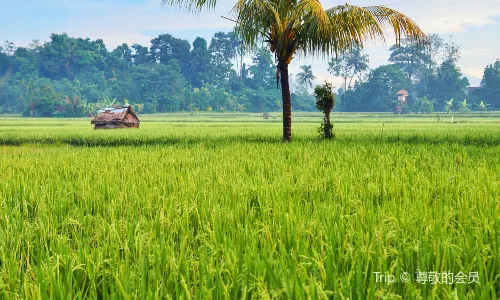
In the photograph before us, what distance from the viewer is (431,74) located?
7088 centimetres

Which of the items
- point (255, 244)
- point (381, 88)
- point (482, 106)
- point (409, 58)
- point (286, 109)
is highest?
point (409, 58)

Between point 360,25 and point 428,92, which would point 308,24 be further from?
point 428,92

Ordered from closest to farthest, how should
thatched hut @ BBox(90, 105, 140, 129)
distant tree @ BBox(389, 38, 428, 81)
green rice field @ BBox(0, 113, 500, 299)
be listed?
green rice field @ BBox(0, 113, 500, 299) < thatched hut @ BBox(90, 105, 140, 129) < distant tree @ BBox(389, 38, 428, 81)

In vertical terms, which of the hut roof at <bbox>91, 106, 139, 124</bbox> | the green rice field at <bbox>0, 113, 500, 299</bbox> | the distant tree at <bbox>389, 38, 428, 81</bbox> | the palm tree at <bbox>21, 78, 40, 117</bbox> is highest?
the distant tree at <bbox>389, 38, 428, 81</bbox>

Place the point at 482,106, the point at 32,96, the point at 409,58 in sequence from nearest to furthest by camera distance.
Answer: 1. the point at 482,106
2. the point at 32,96
3. the point at 409,58

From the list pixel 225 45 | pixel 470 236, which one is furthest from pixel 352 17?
pixel 225 45

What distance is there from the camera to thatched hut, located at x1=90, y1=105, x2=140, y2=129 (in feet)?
84.3

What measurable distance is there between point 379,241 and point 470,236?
1.63 feet

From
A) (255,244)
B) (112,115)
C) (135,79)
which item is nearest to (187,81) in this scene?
(135,79)

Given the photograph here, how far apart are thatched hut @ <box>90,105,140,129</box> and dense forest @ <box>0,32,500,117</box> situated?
36.2 meters

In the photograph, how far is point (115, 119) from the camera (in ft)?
84.8

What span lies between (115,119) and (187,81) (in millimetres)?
49370

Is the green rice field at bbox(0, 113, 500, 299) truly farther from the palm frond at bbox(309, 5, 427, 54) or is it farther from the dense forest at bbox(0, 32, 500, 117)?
the dense forest at bbox(0, 32, 500, 117)

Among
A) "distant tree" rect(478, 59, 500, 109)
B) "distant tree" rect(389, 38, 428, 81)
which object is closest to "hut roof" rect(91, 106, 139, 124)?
"distant tree" rect(478, 59, 500, 109)
